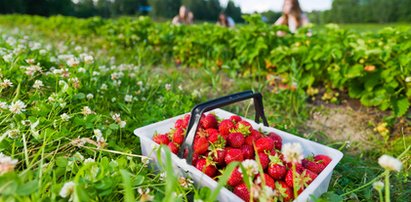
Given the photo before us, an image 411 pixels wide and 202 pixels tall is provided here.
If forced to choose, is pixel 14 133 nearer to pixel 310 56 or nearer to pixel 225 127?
pixel 225 127

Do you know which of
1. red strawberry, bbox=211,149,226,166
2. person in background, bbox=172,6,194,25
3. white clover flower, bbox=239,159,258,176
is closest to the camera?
white clover flower, bbox=239,159,258,176

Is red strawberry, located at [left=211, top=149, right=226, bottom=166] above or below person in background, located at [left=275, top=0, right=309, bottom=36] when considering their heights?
below

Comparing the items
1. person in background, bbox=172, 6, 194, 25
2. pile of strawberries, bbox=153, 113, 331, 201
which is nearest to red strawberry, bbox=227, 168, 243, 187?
pile of strawberries, bbox=153, 113, 331, 201

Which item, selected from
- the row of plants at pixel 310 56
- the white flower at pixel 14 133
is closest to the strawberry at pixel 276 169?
the white flower at pixel 14 133

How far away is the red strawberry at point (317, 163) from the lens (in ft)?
3.64

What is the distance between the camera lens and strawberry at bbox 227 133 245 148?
1.16 m

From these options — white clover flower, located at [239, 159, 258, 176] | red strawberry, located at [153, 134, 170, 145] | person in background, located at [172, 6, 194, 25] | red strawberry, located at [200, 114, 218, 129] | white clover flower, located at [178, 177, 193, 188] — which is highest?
person in background, located at [172, 6, 194, 25]

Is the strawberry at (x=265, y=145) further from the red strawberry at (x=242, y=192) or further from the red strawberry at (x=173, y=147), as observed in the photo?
the red strawberry at (x=173, y=147)

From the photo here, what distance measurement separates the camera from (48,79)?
1824 mm

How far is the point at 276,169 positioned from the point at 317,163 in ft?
0.75

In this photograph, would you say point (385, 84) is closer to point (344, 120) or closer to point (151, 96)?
point (344, 120)

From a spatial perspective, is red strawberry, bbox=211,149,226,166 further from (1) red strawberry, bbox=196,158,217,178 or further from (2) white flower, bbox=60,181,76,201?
(2) white flower, bbox=60,181,76,201

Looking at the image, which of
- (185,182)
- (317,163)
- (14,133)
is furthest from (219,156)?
(14,133)

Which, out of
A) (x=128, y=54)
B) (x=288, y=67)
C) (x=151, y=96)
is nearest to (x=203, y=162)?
(x=151, y=96)
